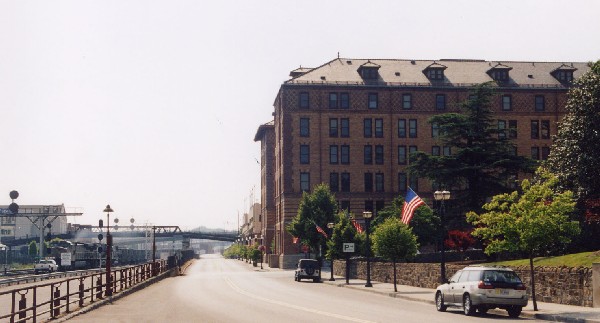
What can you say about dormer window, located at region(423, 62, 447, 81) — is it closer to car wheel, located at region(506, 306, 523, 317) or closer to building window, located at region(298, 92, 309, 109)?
building window, located at region(298, 92, 309, 109)

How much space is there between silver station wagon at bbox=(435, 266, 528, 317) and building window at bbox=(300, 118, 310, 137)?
71096mm

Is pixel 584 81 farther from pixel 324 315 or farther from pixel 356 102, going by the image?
pixel 356 102

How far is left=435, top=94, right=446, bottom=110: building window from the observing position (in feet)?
319

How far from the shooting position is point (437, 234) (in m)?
67.9

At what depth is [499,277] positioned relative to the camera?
24.8 meters

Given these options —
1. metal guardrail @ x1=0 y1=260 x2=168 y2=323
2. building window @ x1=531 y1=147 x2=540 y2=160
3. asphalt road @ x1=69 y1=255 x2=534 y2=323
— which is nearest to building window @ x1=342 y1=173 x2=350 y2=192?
building window @ x1=531 y1=147 x2=540 y2=160

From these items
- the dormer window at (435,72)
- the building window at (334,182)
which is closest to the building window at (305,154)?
the building window at (334,182)

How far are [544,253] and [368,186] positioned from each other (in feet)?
174

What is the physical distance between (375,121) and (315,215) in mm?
23456

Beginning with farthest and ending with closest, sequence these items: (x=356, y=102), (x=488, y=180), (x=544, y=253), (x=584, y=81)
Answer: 1. (x=356, y=102)
2. (x=488, y=180)
3. (x=584, y=81)
4. (x=544, y=253)

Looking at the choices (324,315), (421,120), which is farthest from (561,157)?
(421,120)

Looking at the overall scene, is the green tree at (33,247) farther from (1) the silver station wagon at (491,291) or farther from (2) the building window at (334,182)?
(1) the silver station wagon at (491,291)

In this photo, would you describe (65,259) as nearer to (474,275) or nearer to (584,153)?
(584,153)

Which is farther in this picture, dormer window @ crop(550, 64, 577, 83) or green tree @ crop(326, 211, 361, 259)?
dormer window @ crop(550, 64, 577, 83)
